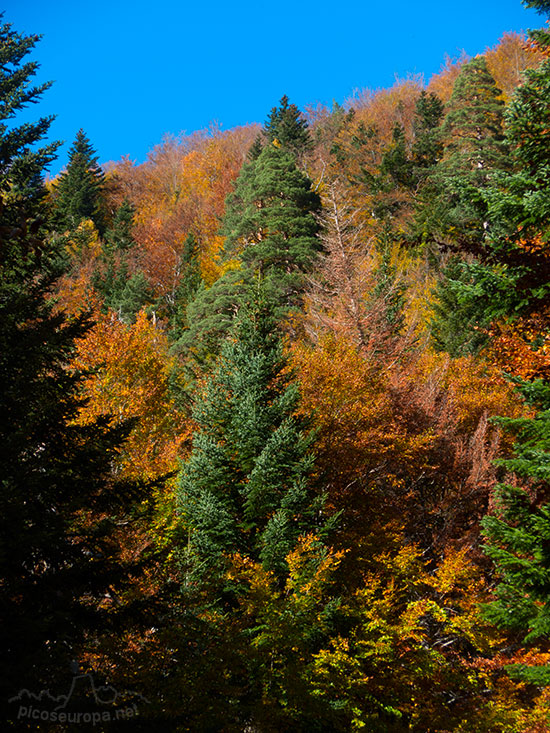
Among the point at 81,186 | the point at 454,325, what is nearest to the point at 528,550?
the point at 454,325

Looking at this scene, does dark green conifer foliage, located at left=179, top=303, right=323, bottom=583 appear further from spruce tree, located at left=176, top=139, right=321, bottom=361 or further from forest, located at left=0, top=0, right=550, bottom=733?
spruce tree, located at left=176, top=139, right=321, bottom=361

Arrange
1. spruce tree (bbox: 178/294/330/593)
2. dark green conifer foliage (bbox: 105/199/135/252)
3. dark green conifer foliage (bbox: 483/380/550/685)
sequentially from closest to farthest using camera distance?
dark green conifer foliage (bbox: 483/380/550/685) < spruce tree (bbox: 178/294/330/593) < dark green conifer foliage (bbox: 105/199/135/252)

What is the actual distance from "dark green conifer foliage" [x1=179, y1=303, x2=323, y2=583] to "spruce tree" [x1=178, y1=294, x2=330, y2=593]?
1.0 inches

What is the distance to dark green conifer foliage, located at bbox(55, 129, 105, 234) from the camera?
57.8 metres

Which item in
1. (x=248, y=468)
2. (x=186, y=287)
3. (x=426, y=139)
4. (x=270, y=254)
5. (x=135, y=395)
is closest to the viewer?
→ (x=248, y=468)

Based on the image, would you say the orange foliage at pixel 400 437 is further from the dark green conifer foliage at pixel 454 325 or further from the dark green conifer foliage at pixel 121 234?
the dark green conifer foliage at pixel 121 234

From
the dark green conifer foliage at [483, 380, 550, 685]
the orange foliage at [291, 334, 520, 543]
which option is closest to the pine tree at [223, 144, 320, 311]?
the orange foliage at [291, 334, 520, 543]

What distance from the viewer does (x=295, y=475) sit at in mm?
15062

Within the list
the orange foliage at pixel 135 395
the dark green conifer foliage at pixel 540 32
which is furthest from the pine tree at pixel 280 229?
the dark green conifer foliage at pixel 540 32

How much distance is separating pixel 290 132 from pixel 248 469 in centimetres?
4288

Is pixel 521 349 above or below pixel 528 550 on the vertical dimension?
above

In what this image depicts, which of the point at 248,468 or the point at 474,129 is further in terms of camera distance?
the point at 474,129

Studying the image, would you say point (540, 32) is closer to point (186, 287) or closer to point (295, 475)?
point (295, 475)

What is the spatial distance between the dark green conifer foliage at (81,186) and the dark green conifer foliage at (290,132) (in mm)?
21049
